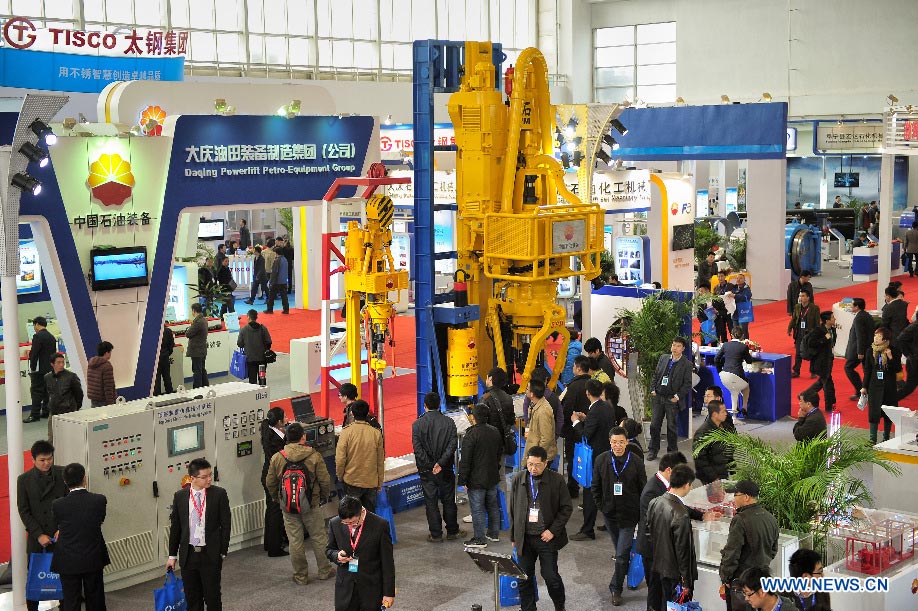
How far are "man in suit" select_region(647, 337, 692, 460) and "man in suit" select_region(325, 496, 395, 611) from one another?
19.6 feet

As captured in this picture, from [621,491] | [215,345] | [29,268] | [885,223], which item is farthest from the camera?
[885,223]

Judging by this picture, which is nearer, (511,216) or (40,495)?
(40,495)

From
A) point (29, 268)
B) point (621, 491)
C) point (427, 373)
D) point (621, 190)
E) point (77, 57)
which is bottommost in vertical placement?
point (621, 491)

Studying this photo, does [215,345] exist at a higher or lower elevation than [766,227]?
lower

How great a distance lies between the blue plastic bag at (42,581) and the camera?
8.58 meters

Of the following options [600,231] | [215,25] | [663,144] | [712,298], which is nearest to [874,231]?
[663,144]

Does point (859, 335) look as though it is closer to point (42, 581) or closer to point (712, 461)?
point (712, 461)

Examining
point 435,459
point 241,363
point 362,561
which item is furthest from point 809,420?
point 241,363

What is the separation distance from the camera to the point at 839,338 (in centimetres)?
1864

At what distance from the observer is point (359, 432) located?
9.89 m

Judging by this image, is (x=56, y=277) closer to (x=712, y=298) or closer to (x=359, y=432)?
(x=359, y=432)

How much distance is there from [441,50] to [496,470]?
4327mm

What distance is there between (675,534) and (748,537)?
520 millimetres

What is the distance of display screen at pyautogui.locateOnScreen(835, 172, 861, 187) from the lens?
3794cm
